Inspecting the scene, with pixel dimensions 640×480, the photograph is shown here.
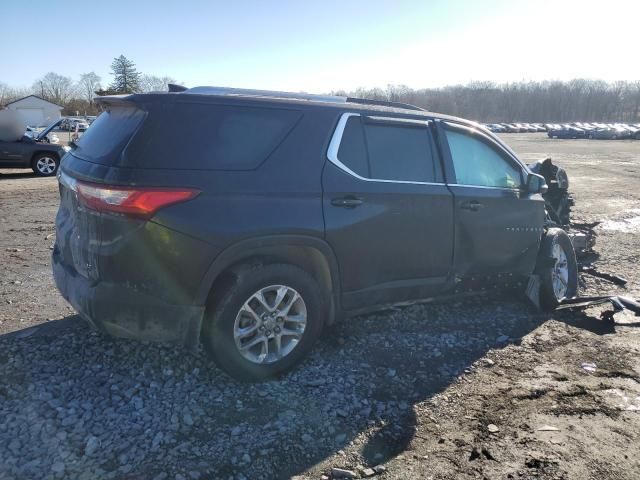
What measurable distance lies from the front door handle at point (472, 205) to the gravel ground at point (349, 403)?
1.09m

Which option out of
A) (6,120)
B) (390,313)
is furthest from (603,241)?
(6,120)

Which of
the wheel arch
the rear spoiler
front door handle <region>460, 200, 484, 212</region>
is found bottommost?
the wheel arch

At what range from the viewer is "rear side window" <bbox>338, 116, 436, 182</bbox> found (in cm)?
383

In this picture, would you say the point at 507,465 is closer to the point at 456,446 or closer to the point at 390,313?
the point at 456,446

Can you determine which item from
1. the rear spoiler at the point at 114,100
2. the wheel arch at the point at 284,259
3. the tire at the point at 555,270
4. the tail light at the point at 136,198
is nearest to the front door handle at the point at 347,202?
the wheel arch at the point at 284,259

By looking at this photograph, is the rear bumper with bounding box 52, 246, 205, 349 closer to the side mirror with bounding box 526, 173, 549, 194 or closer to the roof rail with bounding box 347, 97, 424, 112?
the roof rail with bounding box 347, 97, 424, 112

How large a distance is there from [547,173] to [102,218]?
6.11m

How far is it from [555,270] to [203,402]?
391 centimetres

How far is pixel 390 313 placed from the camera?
484cm

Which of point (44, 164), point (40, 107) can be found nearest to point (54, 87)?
point (40, 107)

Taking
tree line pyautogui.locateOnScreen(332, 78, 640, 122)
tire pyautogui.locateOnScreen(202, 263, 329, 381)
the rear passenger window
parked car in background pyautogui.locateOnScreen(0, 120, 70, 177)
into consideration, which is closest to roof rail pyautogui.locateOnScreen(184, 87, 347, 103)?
the rear passenger window

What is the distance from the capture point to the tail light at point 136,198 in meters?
3.02

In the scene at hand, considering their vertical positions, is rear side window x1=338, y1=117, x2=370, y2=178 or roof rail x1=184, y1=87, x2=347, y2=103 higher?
roof rail x1=184, y1=87, x2=347, y2=103

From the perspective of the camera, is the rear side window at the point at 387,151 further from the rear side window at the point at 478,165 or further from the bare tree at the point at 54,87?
the bare tree at the point at 54,87
